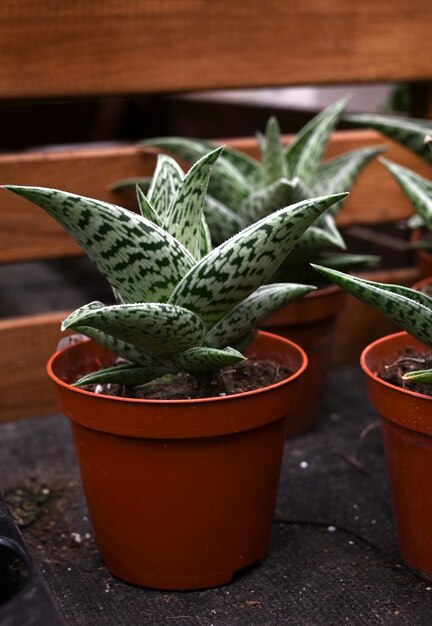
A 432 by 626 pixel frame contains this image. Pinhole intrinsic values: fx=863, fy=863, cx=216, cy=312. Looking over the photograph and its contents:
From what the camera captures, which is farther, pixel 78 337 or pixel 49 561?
pixel 78 337

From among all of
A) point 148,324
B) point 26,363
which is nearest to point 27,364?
point 26,363

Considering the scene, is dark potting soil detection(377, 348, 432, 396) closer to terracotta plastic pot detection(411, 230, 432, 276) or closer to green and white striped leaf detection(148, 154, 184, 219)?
green and white striped leaf detection(148, 154, 184, 219)

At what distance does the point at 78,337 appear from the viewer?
122 centimetres

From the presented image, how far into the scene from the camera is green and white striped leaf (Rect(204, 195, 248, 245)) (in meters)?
1.39

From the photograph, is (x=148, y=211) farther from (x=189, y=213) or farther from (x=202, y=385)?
(x=202, y=385)

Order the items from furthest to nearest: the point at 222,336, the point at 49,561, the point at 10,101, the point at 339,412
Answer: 1. the point at 339,412
2. the point at 10,101
3. the point at 49,561
4. the point at 222,336

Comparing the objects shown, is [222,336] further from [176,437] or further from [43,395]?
[43,395]

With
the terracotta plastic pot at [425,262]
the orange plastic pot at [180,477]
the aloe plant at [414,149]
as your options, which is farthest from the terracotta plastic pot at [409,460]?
the terracotta plastic pot at [425,262]

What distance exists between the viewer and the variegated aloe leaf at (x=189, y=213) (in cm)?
98

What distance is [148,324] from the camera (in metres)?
0.89

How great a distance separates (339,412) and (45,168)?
69 cm

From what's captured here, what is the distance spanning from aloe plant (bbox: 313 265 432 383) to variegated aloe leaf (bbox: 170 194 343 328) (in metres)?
0.05

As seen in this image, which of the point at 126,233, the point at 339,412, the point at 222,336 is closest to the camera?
the point at 126,233

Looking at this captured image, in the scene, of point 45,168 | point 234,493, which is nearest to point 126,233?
point 234,493
